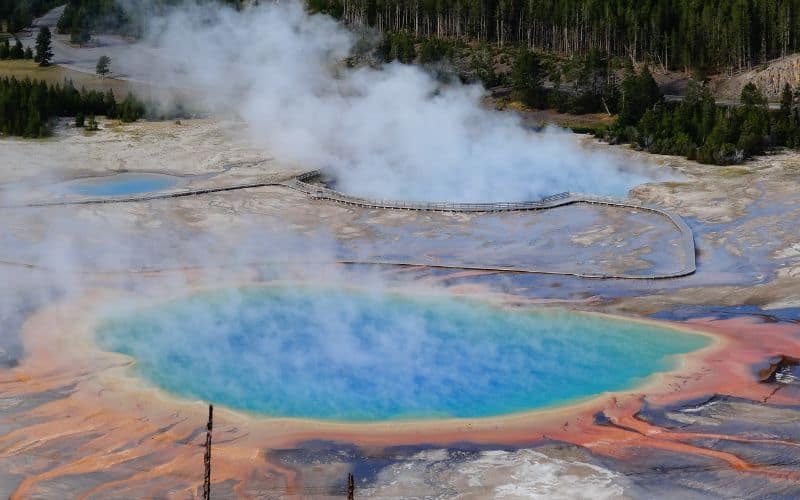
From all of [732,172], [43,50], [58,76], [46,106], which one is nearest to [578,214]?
[732,172]

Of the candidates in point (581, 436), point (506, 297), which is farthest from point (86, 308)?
point (581, 436)

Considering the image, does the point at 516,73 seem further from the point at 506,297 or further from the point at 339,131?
the point at 506,297

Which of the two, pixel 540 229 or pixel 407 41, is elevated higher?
pixel 407 41

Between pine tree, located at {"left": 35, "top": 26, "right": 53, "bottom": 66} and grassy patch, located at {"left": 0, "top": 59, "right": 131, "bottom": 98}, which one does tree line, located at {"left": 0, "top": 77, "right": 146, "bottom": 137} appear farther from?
pine tree, located at {"left": 35, "top": 26, "right": 53, "bottom": 66}

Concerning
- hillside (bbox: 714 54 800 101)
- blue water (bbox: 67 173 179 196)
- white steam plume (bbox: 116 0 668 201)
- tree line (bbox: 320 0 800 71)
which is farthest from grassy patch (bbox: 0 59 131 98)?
hillside (bbox: 714 54 800 101)

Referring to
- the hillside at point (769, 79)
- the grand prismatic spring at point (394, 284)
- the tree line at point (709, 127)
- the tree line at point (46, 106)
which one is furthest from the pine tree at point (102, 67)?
the hillside at point (769, 79)

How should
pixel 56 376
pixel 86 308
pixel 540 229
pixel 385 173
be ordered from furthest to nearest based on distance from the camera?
pixel 385 173
pixel 540 229
pixel 86 308
pixel 56 376

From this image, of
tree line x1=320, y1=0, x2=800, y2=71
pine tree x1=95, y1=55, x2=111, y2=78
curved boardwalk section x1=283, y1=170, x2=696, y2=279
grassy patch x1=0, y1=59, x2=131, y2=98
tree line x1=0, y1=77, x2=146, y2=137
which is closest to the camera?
curved boardwalk section x1=283, y1=170, x2=696, y2=279
